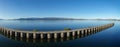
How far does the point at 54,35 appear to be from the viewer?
4588 centimetres

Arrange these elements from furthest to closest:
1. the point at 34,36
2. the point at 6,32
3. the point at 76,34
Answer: the point at 6,32
the point at 76,34
the point at 34,36

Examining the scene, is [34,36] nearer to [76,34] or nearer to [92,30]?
[76,34]

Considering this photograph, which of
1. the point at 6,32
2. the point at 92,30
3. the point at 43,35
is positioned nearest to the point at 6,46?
the point at 43,35

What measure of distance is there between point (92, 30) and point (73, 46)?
3132cm

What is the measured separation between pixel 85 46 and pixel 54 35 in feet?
38.1

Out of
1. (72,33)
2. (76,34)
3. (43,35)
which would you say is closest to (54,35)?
(43,35)

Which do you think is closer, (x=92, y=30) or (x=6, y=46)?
(x=6, y=46)

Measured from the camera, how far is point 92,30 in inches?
2635

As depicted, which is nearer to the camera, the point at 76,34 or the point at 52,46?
the point at 52,46

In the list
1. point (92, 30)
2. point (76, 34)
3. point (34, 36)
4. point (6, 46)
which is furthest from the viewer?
point (92, 30)

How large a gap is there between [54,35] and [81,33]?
13546 mm

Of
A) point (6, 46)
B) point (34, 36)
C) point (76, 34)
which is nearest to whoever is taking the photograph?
point (6, 46)

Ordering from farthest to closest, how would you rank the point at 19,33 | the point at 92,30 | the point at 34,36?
the point at 92,30 < the point at 19,33 < the point at 34,36

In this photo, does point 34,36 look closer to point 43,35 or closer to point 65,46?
point 43,35
